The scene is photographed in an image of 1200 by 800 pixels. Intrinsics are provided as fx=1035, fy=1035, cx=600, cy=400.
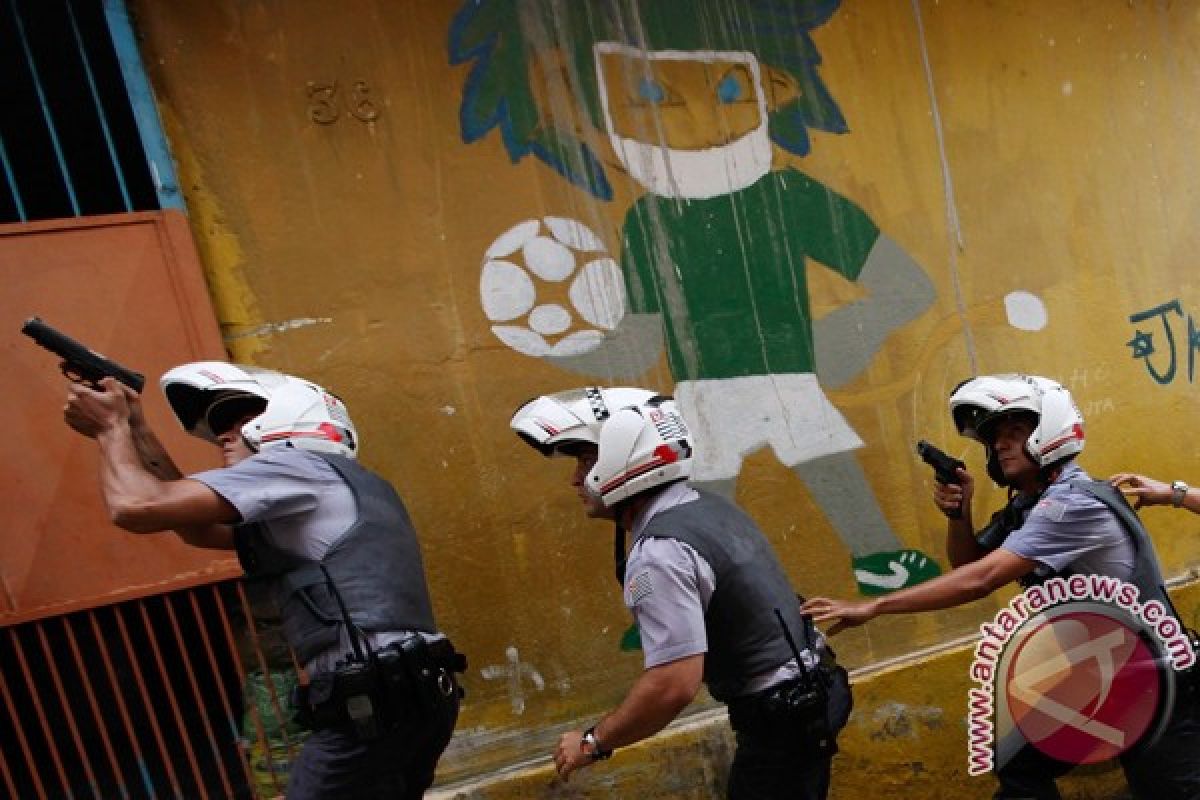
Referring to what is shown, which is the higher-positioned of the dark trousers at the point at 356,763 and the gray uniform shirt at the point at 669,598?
the gray uniform shirt at the point at 669,598

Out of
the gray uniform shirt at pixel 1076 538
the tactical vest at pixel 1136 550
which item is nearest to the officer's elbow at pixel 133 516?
the gray uniform shirt at pixel 1076 538

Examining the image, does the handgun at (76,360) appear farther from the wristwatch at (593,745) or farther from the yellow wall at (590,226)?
the wristwatch at (593,745)

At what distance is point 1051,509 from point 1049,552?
0.42 ft

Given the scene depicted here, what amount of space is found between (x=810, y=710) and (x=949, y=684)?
6.93ft

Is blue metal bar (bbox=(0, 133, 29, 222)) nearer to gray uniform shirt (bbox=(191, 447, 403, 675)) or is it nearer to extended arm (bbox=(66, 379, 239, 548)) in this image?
extended arm (bbox=(66, 379, 239, 548))

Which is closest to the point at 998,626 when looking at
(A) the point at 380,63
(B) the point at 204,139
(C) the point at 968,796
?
(C) the point at 968,796

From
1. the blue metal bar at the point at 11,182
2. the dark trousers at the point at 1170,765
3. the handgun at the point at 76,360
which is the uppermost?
the blue metal bar at the point at 11,182

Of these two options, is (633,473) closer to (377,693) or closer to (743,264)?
(377,693)

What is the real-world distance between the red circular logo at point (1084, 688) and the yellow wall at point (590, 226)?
3.75 feet

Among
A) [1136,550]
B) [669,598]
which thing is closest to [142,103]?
[669,598]

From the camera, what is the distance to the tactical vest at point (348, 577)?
2.66 meters

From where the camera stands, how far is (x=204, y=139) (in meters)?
3.67

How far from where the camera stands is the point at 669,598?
8.33 feet

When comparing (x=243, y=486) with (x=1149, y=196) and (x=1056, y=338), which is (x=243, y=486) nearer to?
(x=1056, y=338)
